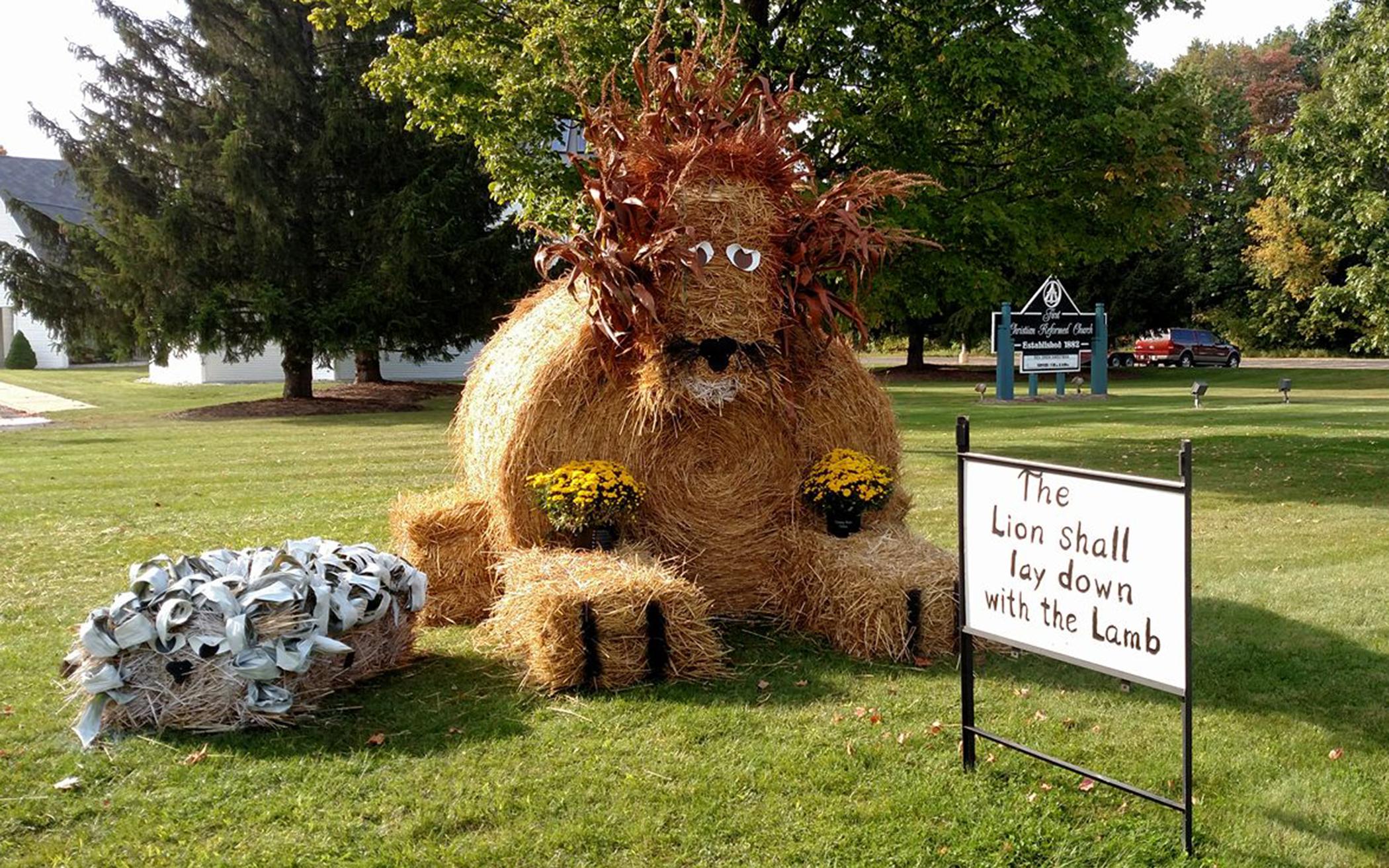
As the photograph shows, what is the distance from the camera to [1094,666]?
→ 12.6ft

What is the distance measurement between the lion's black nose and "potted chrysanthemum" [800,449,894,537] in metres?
0.92

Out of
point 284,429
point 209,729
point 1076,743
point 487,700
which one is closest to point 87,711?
point 209,729

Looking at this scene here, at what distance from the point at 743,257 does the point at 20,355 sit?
48.2 metres

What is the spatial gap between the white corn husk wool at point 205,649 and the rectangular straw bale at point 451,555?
1.65m

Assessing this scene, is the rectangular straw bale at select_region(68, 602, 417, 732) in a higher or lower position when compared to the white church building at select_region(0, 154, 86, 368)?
lower

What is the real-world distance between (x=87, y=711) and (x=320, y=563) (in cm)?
117

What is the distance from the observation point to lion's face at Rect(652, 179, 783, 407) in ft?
19.0

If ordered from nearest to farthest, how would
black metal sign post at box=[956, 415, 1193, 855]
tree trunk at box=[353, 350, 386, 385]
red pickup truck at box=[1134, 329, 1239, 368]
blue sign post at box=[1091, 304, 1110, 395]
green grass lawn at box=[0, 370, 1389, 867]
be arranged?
black metal sign post at box=[956, 415, 1193, 855] → green grass lawn at box=[0, 370, 1389, 867] → blue sign post at box=[1091, 304, 1110, 395] → tree trunk at box=[353, 350, 386, 385] → red pickup truck at box=[1134, 329, 1239, 368]

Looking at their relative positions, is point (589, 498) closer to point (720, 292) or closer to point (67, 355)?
point (720, 292)

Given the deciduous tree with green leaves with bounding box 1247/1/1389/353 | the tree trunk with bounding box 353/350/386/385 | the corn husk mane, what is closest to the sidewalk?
the tree trunk with bounding box 353/350/386/385

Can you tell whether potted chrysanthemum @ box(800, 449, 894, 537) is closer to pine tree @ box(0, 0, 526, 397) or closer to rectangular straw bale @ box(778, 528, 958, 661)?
rectangular straw bale @ box(778, 528, 958, 661)

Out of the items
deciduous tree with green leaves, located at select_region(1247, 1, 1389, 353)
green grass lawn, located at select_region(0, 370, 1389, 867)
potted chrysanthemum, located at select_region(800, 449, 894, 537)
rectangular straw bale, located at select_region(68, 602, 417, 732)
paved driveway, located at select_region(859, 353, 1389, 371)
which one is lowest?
green grass lawn, located at select_region(0, 370, 1389, 867)

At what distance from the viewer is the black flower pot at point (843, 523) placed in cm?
632

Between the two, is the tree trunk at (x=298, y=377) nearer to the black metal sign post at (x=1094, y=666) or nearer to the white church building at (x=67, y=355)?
the white church building at (x=67, y=355)
